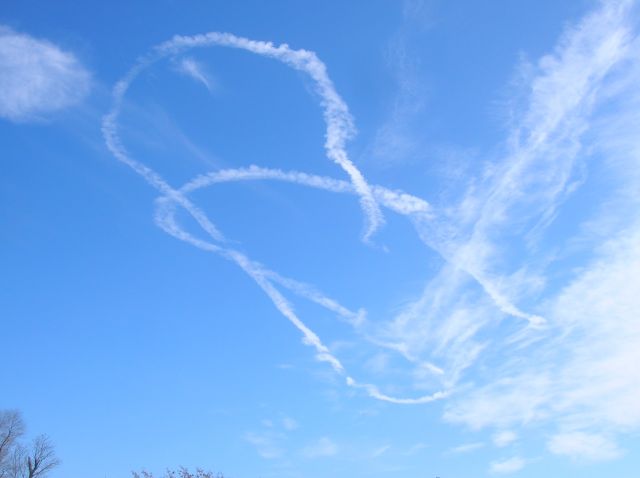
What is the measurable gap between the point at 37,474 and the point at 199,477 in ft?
95.3

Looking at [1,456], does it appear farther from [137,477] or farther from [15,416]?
[137,477]

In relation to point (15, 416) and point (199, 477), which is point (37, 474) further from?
point (199, 477)

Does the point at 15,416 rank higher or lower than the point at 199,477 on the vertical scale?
higher

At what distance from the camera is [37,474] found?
135m

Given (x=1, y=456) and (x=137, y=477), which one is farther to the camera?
(x=1, y=456)

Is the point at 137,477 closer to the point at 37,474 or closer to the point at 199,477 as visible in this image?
the point at 199,477

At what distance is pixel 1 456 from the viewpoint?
443 feet

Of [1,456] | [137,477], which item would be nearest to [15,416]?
[1,456]

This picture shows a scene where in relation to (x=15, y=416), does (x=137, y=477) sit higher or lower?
lower

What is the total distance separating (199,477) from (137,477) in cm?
735

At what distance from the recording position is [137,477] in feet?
390

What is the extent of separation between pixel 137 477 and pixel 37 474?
75.8 ft

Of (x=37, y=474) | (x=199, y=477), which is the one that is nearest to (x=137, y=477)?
(x=199, y=477)

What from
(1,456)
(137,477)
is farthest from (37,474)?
(137,477)
